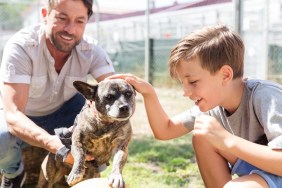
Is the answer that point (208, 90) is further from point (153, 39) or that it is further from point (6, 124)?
point (153, 39)

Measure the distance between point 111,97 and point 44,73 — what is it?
0.95 meters

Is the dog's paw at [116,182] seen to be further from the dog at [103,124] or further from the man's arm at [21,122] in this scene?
the man's arm at [21,122]

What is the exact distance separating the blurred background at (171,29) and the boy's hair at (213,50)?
3.14 metres

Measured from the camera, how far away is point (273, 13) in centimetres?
994

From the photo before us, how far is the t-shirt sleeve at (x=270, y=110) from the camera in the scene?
8.45 feet

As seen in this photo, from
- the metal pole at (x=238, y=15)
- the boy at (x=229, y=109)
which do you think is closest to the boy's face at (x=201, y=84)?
the boy at (x=229, y=109)

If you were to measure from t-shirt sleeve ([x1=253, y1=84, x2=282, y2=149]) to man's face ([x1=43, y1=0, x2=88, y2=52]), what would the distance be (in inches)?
66.5

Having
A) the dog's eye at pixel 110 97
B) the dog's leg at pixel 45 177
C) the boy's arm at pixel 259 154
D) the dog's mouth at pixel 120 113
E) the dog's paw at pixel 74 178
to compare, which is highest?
the dog's eye at pixel 110 97

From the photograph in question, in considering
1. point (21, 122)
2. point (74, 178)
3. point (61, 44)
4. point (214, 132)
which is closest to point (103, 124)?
point (74, 178)

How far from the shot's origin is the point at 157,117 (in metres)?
3.37

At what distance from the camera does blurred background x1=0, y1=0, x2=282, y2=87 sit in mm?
9586

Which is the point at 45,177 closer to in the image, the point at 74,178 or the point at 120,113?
the point at 74,178

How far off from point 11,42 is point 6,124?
0.70m

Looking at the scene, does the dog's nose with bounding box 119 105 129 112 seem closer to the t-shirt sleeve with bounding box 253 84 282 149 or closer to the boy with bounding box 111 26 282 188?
the boy with bounding box 111 26 282 188
